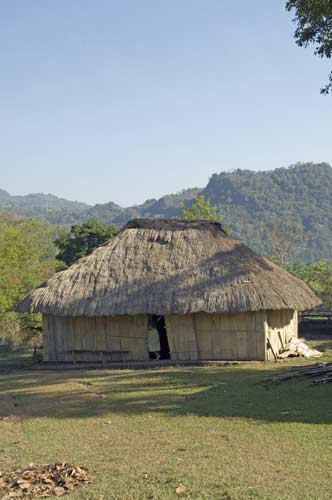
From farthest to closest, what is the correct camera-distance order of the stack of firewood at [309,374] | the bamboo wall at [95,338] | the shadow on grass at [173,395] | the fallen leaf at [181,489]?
the bamboo wall at [95,338], the stack of firewood at [309,374], the shadow on grass at [173,395], the fallen leaf at [181,489]

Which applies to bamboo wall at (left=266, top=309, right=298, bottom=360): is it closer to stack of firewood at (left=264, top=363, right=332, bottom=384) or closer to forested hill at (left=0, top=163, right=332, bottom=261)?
stack of firewood at (left=264, top=363, right=332, bottom=384)

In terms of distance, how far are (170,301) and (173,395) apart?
4943mm

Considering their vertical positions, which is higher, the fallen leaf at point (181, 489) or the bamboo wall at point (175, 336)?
the bamboo wall at point (175, 336)

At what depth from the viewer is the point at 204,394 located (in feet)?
41.2

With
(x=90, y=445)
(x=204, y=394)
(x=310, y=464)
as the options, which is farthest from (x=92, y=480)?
(x=204, y=394)

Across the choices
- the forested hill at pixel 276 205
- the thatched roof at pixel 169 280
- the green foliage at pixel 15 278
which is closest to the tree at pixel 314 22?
the thatched roof at pixel 169 280

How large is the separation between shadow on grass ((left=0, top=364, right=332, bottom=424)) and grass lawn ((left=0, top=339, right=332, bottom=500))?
0.02 m

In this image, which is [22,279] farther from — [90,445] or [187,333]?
[90,445]

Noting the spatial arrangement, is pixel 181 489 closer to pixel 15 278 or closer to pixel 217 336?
pixel 217 336

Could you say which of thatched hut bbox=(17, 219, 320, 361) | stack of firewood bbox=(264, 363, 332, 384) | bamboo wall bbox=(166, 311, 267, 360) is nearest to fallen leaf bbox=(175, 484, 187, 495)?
stack of firewood bbox=(264, 363, 332, 384)

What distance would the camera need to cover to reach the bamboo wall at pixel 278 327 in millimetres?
18000

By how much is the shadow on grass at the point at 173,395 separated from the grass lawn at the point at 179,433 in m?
0.02

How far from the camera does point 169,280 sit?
1816 cm

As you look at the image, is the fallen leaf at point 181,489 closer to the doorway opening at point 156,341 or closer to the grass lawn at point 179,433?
the grass lawn at point 179,433
